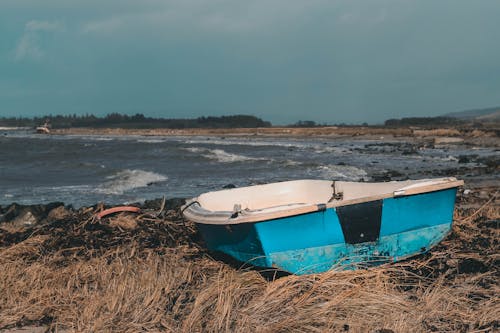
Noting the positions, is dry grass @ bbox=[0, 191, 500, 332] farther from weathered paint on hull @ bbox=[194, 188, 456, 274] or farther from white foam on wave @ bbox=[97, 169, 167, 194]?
white foam on wave @ bbox=[97, 169, 167, 194]

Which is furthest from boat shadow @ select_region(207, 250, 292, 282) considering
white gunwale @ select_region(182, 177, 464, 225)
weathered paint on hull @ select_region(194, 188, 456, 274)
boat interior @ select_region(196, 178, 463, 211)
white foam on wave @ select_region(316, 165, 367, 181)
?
white foam on wave @ select_region(316, 165, 367, 181)

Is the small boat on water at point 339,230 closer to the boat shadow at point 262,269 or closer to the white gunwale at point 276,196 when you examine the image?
the boat shadow at point 262,269

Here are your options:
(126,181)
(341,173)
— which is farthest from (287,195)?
(341,173)

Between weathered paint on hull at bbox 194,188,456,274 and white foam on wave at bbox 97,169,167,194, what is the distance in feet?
39.0

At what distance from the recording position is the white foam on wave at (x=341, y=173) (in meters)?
20.2

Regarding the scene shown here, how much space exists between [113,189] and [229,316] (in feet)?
45.1

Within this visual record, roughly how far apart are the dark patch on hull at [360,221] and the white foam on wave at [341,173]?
526 inches

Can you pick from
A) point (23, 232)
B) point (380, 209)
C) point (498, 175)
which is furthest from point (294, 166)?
point (380, 209)

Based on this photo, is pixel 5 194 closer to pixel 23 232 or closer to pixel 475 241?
pixel 23 232

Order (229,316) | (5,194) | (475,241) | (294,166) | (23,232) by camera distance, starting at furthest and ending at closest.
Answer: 1. (294,166)
2. (5,194)
3. (23,232)
4. (475,241)
5. (229,316)

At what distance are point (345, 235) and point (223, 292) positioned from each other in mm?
1496

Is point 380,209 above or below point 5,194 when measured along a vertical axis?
above

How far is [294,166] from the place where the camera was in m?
25.9

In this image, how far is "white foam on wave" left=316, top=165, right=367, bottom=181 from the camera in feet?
66.2
